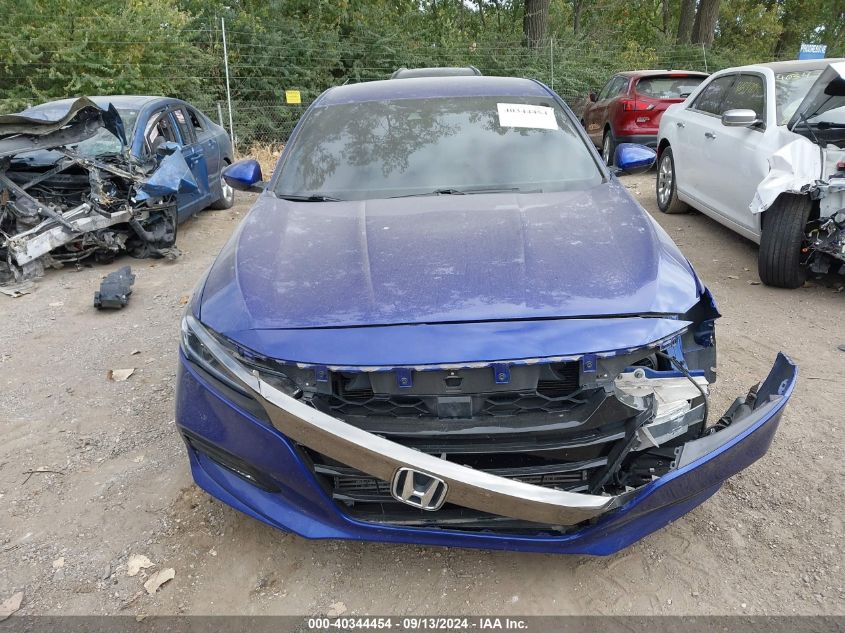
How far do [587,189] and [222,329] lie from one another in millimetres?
1860

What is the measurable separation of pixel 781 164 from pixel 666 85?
19.9ft

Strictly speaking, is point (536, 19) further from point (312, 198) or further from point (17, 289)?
point (312, 198)

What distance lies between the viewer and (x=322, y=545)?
2590 mm

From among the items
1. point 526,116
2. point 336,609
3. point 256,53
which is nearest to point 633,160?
point 526,116

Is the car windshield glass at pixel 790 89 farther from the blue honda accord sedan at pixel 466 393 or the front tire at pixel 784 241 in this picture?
the blue honda accord sedan at pixel 466 393

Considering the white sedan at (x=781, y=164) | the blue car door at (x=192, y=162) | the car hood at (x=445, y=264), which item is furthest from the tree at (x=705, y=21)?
the car hood at (x=445, y=264)

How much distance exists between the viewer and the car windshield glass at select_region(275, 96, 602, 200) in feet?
10.7

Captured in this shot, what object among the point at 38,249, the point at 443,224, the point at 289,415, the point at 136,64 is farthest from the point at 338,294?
the point at 136,64

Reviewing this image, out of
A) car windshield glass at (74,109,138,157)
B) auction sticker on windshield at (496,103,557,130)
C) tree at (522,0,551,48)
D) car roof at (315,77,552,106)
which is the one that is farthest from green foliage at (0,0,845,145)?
auction sticker on windshield at (496,103,557,130)

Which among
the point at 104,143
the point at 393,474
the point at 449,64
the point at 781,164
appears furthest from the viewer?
the point at 449,64

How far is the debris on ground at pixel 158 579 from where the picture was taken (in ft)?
7.88

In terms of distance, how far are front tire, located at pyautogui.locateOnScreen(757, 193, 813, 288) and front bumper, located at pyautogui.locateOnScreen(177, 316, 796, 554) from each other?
3.03m

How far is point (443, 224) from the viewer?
9.16ft

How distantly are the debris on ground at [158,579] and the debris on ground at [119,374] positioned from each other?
1.90 meters
